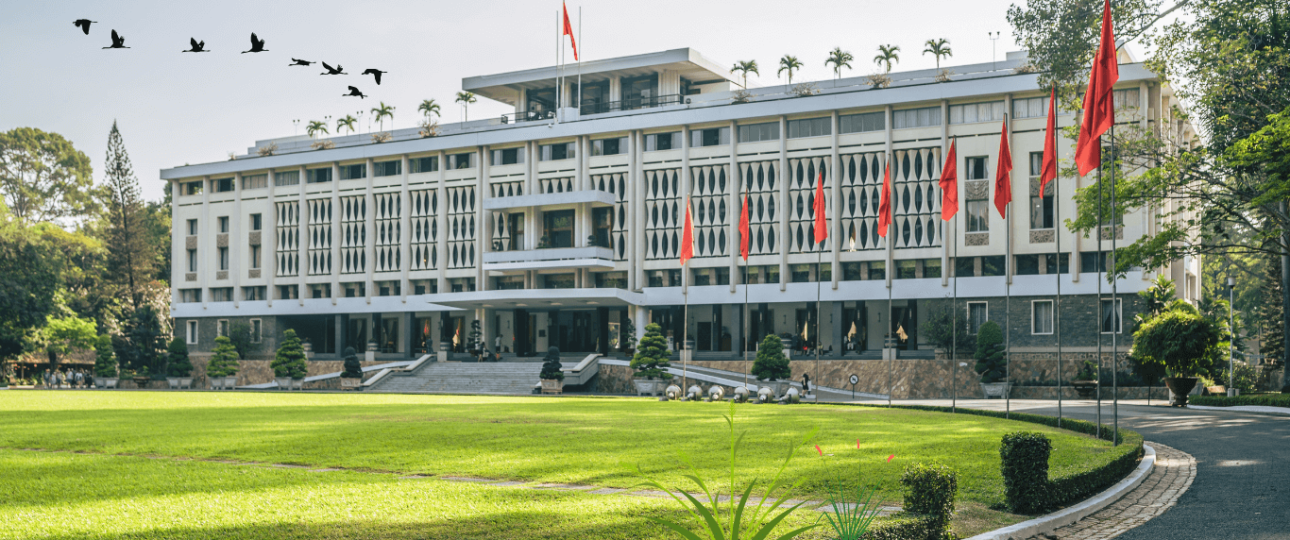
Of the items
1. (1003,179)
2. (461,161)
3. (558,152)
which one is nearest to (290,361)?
(461,161)

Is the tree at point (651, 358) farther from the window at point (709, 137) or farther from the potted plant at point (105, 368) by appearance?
the potted plant at point (105, 368)

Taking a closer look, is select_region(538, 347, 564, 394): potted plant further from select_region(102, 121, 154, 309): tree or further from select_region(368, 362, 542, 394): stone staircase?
select_region(102, 121, 154, 309): tree

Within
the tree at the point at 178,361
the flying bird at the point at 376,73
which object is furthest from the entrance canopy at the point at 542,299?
the flying bird at the point at 376,73

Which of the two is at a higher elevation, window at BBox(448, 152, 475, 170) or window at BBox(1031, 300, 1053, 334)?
window at BBox(448, 152, 475, 170)

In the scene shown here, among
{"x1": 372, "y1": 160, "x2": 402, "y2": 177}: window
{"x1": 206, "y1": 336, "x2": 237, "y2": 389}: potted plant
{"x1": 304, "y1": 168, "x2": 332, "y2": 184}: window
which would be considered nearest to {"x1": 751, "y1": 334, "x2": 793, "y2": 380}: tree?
{"x1": 206, "y1": 336, "x2": 237, "y2": 389}: potted plant

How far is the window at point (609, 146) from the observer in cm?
6238

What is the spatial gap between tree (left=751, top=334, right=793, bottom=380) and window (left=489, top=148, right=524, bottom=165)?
27.7 meters

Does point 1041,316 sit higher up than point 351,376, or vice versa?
point 1041,316

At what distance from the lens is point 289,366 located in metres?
57.8

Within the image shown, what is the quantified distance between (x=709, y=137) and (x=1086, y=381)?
26.6m

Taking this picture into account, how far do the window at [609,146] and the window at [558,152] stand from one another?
4.55ft

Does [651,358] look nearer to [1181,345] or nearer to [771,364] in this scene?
[771,364]

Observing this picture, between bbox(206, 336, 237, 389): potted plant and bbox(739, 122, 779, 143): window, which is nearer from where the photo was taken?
bbox(739, 122, 779, 143): window

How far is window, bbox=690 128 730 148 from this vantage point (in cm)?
5941
